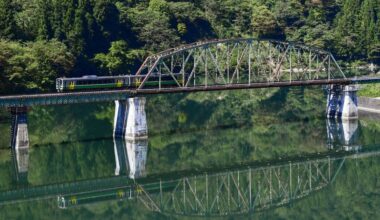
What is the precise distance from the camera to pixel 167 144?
213ft

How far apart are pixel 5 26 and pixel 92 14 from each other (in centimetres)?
1806

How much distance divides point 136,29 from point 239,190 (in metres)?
66.1

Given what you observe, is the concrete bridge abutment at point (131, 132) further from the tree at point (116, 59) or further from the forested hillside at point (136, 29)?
the tree at point (116, 59)

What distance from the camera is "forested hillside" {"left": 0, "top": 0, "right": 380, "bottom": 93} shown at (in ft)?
282

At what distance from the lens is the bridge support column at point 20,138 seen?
57.4 meters

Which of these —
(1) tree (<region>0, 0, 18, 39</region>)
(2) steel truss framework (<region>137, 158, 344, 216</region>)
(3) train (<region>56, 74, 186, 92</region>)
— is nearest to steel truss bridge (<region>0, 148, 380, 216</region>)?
(2) steel truss framework (<region>137, 158, 344, 216</region>)

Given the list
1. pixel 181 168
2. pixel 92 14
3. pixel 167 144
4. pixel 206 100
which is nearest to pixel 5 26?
pixel 92 14

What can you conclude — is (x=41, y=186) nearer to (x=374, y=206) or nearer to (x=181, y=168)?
(x=181, y=168)

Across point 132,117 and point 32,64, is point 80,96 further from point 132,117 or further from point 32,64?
point 32,64

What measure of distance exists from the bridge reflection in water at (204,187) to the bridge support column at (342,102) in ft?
48.3

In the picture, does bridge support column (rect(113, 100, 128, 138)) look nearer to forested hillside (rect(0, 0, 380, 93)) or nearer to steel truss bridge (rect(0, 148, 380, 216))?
steel truss bridge (rect(0, 148, 380, 216))

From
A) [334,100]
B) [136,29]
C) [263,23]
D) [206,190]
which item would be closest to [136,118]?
[206,190]

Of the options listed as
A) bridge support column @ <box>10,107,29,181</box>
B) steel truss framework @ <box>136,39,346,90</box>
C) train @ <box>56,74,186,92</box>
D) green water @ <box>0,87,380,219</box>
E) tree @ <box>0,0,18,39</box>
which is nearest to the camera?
green water @ <box>0,87,380,219</box>

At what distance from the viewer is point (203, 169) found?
5662cm
